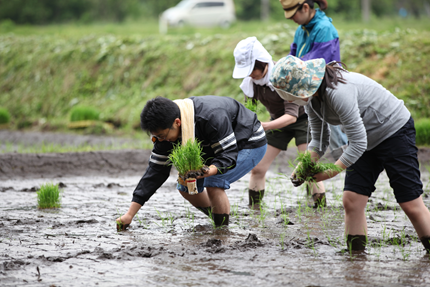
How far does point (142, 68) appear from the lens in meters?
16.3

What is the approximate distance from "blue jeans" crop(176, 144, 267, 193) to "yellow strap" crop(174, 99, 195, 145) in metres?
0.50

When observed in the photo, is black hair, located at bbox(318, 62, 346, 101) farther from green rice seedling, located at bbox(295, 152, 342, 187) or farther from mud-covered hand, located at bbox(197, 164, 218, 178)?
mud-covered hand, located at bbox(197, 164, 218, 178)

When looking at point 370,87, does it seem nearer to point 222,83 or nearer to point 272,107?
point 272,107

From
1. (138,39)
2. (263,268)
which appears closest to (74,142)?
(138,39)

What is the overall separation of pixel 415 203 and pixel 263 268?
1.17 metres

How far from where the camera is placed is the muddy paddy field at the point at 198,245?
325cm

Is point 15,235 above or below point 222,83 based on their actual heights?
below

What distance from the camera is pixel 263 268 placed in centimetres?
343

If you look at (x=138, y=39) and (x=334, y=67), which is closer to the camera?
(x=334, y=67)

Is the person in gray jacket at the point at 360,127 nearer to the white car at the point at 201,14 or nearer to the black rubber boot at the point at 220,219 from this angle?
the black rubber boot at the point at 220,219

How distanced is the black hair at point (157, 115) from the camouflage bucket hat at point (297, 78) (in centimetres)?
97

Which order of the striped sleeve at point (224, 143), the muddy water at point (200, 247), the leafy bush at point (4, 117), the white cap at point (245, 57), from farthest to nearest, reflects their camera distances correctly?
the leafy bush at point (4, 117) → the white cap at point (245, 57) → the striped sleeve at point (224, 143) → the muddy water at point (200, 247)

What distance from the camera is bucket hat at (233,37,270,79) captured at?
4.91 m

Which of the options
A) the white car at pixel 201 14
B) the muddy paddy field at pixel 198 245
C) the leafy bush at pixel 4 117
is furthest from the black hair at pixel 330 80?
the white car at pixel 201 14
